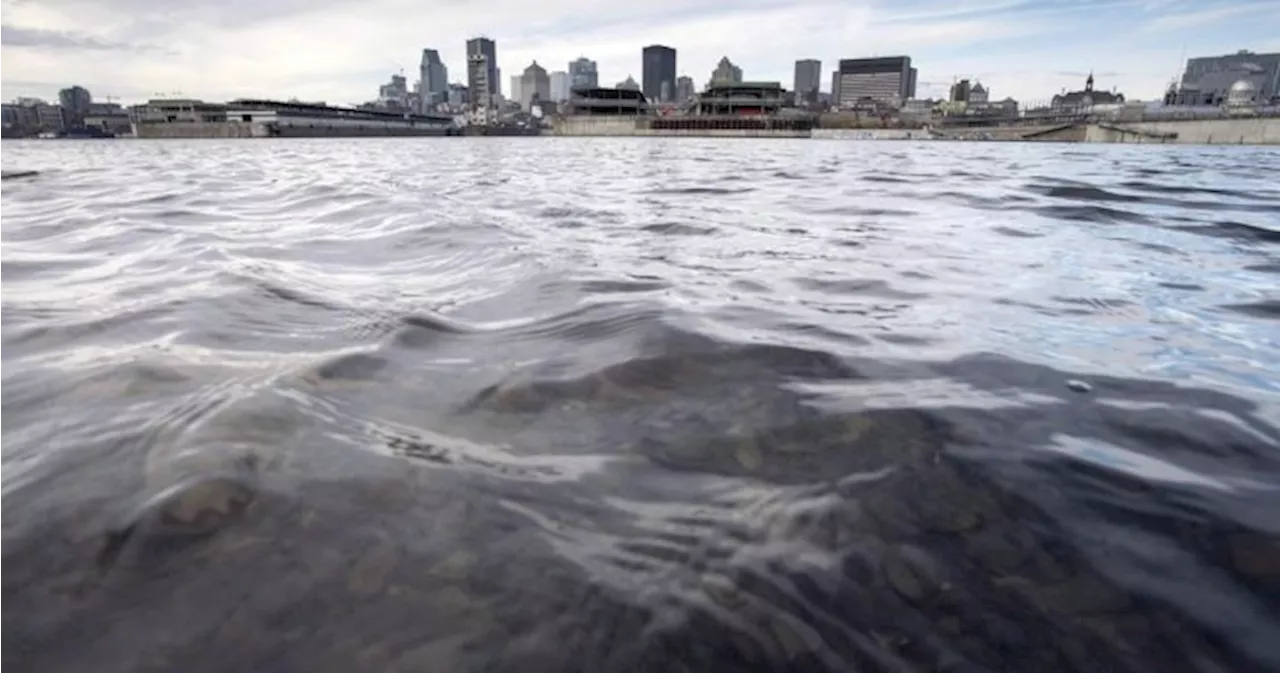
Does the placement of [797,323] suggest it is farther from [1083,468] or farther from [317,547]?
[317,547]

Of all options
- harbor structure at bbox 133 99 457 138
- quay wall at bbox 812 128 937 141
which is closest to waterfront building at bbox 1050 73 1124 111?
quay wall at bbox 812 128 937 141

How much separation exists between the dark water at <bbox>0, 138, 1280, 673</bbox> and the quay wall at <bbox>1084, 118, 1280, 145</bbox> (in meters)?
85.8

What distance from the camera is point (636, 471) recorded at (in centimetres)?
244

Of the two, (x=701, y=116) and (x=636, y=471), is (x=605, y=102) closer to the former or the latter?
(x=701, y=116)

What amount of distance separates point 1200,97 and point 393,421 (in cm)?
20875

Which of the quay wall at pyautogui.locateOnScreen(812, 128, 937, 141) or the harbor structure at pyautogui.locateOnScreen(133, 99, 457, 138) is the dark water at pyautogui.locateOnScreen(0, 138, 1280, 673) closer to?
the quay wall at pyautogui.locateOnScreen(812, 128, 937, 141)

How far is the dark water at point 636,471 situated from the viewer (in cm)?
165

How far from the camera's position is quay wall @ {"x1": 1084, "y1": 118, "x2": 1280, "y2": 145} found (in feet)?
221

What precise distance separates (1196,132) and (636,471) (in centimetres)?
9659


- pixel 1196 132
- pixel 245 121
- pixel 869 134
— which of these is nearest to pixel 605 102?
pixel 869 134

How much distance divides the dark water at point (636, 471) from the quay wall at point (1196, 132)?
85790mm

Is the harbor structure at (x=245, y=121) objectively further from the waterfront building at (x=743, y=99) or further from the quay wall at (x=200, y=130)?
the waterfront building at (x=743, y=99)

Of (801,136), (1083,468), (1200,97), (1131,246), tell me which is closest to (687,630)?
(1083,468)

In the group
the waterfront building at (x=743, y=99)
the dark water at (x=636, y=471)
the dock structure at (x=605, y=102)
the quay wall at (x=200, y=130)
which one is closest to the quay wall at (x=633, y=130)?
the dock structure at (x=605, y=102)
